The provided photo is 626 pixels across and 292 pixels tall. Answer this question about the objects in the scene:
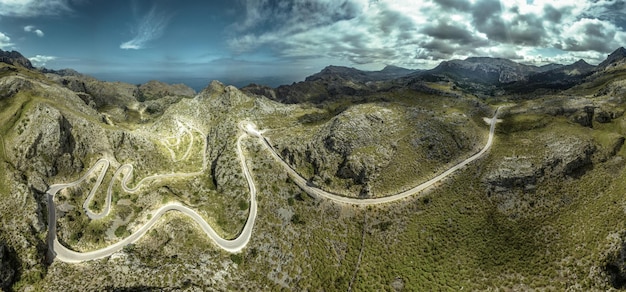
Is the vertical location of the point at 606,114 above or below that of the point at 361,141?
above

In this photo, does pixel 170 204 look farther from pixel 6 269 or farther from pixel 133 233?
pixel 6 269

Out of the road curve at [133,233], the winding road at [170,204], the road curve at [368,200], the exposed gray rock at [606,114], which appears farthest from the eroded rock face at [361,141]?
the exposed gray rock at [606,114]

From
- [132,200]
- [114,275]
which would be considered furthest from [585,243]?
[132,200]

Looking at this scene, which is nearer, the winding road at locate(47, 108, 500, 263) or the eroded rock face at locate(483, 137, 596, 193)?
the winding road at locate(47, 108, 500, 263)

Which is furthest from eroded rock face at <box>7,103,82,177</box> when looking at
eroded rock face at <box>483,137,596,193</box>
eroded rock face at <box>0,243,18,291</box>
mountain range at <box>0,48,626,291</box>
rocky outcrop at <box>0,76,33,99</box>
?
eroded rock face at <box>483,137,596,193</box>

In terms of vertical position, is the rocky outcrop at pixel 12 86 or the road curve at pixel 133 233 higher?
the rocky outcrop at pixel 12 86

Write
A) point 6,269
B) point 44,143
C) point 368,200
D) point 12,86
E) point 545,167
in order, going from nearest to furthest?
point 6,269 → point 545,167 → point 44,143 → point 368,200 → point 12,86

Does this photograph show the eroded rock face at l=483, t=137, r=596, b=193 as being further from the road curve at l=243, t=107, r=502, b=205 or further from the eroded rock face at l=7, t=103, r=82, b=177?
the eroded rock face at l=7, t=103, r=82, b=177

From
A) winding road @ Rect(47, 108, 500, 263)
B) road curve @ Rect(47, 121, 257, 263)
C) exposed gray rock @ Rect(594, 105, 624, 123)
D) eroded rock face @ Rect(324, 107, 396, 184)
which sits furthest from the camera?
exposed gray rock @ Rect(594, 105, 624, 123)

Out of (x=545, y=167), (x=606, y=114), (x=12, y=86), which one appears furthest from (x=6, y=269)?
(x=606, y=114)

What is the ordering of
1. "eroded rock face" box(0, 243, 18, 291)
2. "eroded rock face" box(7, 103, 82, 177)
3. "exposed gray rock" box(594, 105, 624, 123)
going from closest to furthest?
"eroded rock face" box(0, 243, 18, 291) → "eroded rock face" box(7, 103, 82, 177) → "exposed gray rock" box(594, 105, 624, 123)

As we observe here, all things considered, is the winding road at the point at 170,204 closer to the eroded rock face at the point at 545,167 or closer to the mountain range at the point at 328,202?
the mountain range at the point at 328,202

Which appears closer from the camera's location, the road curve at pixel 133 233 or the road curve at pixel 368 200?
the road curve at pixel 133 233
